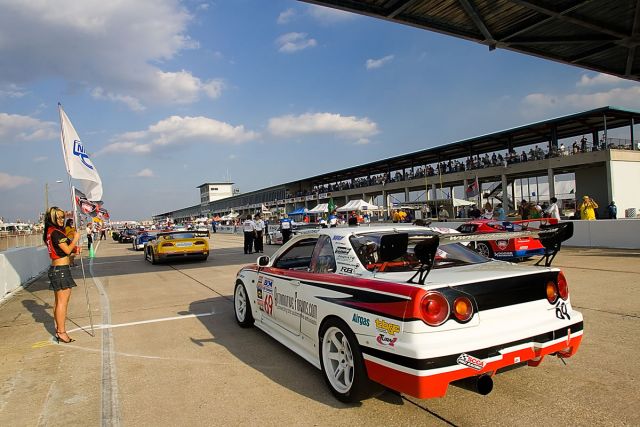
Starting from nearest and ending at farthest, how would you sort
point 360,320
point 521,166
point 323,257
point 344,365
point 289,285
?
point 360,320 < point 344,365 < point 323,257 < point 289,285 < point 521,166

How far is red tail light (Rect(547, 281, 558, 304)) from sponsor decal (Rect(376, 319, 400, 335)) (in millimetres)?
1340

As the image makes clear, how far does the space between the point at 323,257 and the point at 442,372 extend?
171 cm

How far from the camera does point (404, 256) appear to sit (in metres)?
4.10

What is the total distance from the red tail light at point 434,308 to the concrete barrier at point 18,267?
997 cm

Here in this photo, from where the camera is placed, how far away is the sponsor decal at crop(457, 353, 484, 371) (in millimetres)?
2850

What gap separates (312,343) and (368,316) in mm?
978

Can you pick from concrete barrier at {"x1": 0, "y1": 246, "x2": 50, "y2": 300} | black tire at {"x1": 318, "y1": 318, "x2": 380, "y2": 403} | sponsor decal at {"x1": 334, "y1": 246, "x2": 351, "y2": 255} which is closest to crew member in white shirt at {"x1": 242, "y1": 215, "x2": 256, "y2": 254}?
concrete barrier at {"x1": 0, "y1": 246, "x2": 50, "y2": 300}

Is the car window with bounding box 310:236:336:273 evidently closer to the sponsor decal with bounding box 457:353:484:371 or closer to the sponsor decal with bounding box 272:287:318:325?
the sponsor decal with bounding box 272:287:318:325

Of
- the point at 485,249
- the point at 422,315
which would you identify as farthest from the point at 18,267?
the point at 485,249

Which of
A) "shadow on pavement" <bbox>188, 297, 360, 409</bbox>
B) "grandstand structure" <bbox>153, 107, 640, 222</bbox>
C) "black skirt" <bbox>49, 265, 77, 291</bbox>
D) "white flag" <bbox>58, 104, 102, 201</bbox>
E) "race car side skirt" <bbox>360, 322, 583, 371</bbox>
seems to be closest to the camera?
"race car side skirt" <bbox>360, 322, 583, 371</bbox>

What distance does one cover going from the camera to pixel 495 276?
3.21 meters

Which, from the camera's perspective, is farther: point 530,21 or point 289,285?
point 530,21

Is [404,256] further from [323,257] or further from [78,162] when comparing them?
[78,162]

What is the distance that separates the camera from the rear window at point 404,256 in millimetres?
3838
